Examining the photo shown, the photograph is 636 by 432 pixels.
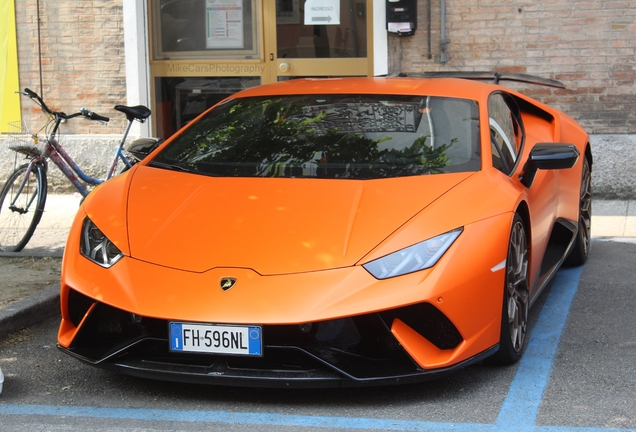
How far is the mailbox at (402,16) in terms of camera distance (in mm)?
9445

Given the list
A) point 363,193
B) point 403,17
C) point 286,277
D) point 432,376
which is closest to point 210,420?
point 286,277

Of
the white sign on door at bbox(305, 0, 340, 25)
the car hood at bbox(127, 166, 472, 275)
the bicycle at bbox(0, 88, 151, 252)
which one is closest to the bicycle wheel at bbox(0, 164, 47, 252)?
the bicycle at bbox(0, 88, 151, 252)

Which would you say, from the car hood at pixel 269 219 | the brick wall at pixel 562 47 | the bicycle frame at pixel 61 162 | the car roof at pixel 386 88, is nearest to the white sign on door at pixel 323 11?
the brick wall at pixel 562 47

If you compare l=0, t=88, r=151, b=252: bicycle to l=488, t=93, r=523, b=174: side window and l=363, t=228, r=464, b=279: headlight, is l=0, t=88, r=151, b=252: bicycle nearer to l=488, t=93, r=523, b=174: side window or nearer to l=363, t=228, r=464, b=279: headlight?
l=488, t=93, r=523, b=174: side window

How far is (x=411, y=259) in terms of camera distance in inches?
145

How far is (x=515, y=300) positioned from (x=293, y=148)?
4.44 feet

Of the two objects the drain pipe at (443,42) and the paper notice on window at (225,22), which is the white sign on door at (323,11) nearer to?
the paper notice on window at (225,22)

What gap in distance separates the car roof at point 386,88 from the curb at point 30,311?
1610 mm

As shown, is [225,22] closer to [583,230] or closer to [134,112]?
[134,112]

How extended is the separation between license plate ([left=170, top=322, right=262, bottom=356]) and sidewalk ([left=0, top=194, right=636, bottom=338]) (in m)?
1.71

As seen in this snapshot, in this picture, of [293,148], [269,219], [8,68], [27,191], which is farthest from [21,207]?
[8,68]

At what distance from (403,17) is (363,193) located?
569 cm

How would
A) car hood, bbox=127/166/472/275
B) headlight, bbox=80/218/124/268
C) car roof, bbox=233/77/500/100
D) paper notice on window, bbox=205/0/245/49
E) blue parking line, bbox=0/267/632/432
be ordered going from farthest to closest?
1. paper notice on window, bbox=205/0/245/49
2. car roof, bbox=233/77/500/100
3. headlight, bbox=80/218/124/268
4. car hood, bbox=127/166/472/275
5. blue parking line, bbox=0/267/632/432

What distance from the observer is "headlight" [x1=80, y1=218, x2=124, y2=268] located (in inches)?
155
